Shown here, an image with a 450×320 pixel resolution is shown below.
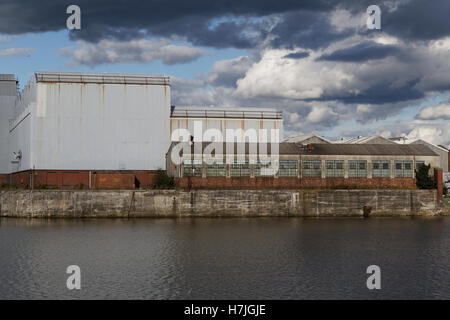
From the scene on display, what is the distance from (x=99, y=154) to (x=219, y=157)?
58.7ft

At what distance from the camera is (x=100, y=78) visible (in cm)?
7469

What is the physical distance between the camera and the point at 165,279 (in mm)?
29562

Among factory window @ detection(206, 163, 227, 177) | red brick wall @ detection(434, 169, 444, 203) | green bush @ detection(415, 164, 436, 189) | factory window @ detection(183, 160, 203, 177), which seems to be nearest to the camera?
factory window @ detection(183, 160, 203, 177)

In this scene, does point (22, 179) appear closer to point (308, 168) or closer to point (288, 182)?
point (288, 182)

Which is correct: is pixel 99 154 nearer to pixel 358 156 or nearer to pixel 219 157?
pixel 219 157

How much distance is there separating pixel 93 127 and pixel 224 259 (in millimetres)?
43676

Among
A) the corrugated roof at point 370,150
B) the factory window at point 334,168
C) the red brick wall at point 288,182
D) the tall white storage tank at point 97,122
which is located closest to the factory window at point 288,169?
the red brick wall at point 288,182

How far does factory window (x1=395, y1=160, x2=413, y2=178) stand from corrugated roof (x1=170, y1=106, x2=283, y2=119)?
67.8 ft

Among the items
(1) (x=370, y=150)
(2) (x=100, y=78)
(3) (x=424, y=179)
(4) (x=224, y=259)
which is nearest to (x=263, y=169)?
(1) (x=370, y=150)

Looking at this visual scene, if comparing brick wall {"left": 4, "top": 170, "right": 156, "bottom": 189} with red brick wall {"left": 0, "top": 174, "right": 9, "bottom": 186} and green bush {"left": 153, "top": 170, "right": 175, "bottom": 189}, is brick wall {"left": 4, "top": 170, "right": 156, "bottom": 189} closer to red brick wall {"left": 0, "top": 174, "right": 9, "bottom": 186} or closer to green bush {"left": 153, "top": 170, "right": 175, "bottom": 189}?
green bush {"left": 153, "top": 170, "right": 175, "bottom": 189}

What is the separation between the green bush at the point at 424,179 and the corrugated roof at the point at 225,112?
22.9m

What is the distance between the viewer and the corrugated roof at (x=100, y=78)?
73562mm

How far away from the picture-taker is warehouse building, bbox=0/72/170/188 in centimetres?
7269

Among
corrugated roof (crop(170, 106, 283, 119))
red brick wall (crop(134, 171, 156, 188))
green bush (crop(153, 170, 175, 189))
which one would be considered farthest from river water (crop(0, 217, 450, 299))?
corrugated roof (crop(170, 106, 283, 119))
